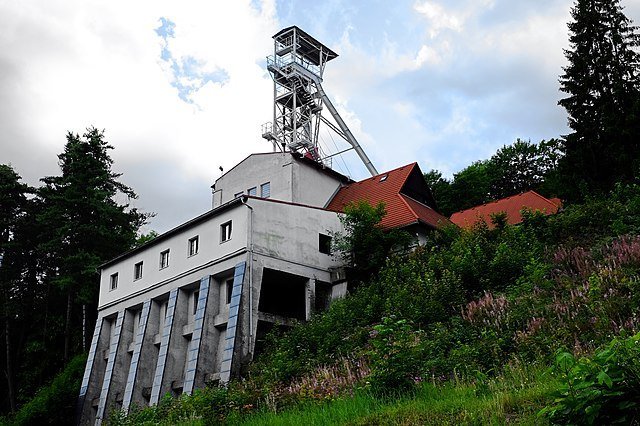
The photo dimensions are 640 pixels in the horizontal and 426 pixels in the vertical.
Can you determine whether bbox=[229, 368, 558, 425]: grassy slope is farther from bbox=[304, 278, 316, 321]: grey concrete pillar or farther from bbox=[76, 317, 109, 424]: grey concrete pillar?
bbox=[76, 317, 109, 424]: grey concrete pillar

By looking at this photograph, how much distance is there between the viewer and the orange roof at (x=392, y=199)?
122ft

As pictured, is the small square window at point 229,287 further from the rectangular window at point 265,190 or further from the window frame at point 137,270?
the rectangular window at point 265,190

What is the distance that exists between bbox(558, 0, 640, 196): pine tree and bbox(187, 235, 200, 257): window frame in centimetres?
1713

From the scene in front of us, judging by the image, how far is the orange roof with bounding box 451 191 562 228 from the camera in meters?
40.9

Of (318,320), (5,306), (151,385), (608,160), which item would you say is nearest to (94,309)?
(5,306)

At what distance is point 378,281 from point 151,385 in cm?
1250

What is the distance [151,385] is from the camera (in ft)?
119

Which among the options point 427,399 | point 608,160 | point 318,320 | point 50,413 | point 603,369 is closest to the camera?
point 603,369

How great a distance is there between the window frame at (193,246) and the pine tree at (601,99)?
17130 mm

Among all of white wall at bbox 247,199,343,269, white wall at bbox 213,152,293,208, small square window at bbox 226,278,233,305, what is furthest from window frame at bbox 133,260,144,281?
white wall at bbox 247,199,343,269

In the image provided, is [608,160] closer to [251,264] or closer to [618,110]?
[618,110]

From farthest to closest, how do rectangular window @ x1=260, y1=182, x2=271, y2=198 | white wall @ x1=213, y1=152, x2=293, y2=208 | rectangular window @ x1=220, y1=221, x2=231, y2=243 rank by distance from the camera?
rectangular window @ x1=260, y1=182, x2=271, y2=198 < white wall @ x1=213, y1=152, x2=293, y2=208 < rectangular window @ x1=220, y1=221, x2=231, y2=243

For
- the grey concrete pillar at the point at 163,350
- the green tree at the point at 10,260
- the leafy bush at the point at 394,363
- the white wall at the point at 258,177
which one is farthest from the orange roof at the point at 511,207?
the green tree at the point at 10,260

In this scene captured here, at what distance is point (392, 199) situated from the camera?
131 ft
